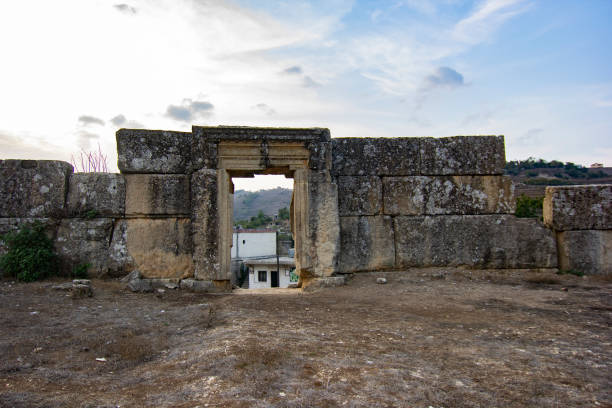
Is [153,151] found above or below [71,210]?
above

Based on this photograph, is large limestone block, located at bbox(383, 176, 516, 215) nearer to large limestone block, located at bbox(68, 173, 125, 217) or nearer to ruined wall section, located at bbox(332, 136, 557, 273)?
ruined wall section, located at bbox(332, 136, 557, 273)

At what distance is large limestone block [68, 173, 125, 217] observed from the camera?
6363mm

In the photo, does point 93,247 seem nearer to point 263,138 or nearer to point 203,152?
point 203,152

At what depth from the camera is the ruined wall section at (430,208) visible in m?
6.67

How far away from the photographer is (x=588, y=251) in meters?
6.63

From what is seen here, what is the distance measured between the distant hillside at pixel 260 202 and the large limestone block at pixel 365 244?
66.9 m

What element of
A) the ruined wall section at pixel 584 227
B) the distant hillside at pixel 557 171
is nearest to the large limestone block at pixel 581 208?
the ruined wall section at pixel 584 227

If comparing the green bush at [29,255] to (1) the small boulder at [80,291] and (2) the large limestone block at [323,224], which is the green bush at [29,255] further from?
(2) the large limestone block at [323,224]

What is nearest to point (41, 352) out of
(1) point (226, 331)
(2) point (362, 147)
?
(1) point (226, 331)

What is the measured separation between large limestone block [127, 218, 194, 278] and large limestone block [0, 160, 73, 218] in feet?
3.97

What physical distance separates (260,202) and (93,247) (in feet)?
285

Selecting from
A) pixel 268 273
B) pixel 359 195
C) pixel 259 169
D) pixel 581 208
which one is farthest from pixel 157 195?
pixel 268 273

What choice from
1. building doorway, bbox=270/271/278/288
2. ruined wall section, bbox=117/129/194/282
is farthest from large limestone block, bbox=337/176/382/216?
building doorway, bbox=270/271/278/288

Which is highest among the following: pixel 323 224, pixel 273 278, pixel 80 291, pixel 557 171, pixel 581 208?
Result: pixel 557 171
